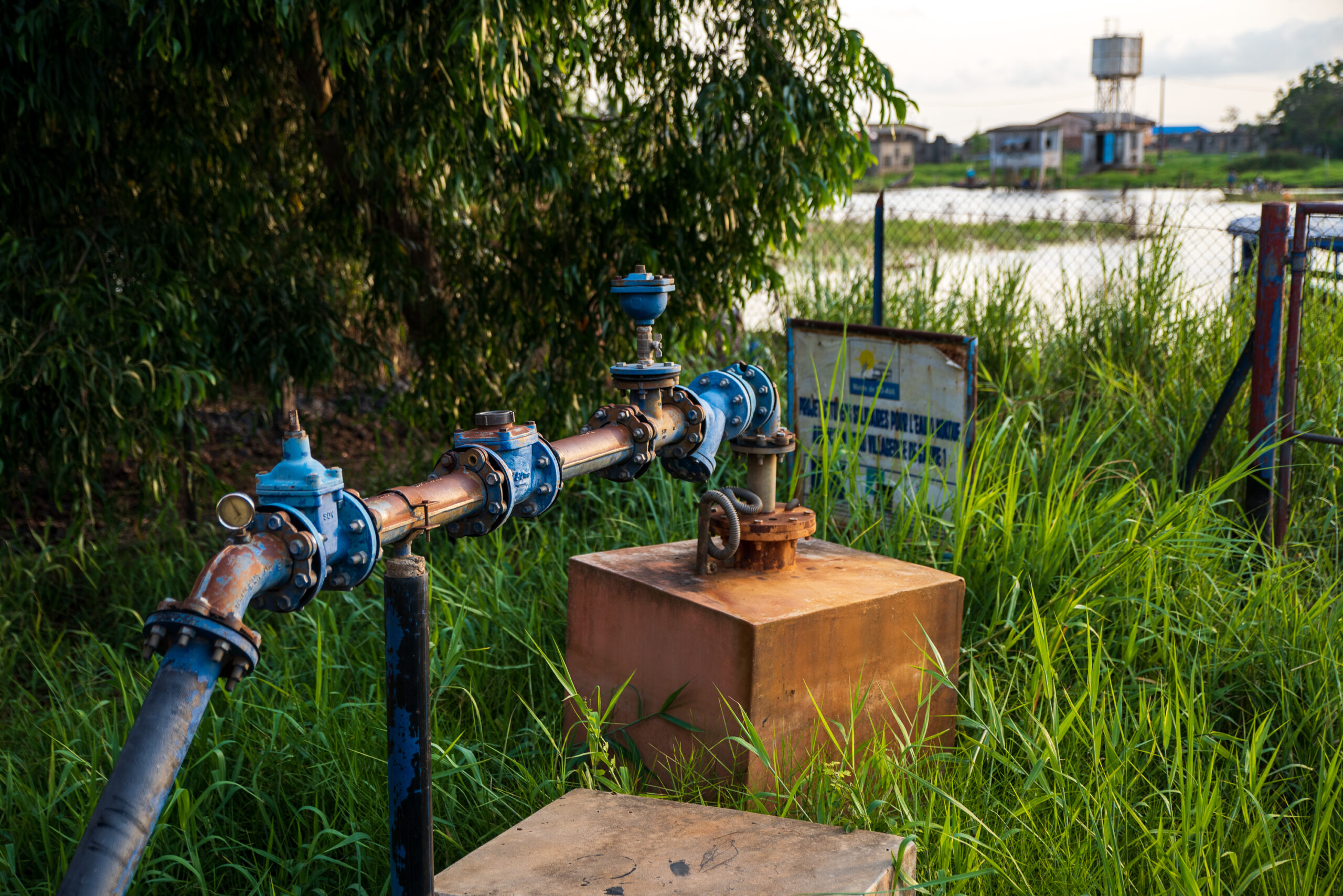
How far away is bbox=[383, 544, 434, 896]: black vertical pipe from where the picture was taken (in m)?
1.54

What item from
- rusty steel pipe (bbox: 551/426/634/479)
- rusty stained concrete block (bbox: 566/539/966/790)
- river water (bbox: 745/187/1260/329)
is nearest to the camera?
rusty steel pipe (bbox: 551/426/634/479)

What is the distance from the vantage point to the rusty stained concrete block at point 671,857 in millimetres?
1759

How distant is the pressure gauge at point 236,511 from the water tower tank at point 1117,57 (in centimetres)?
6031

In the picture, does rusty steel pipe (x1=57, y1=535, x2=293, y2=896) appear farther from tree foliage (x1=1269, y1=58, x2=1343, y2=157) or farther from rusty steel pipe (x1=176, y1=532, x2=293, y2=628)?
tree foliage (x1=1269, y1=58, x2=1343, y2=157)

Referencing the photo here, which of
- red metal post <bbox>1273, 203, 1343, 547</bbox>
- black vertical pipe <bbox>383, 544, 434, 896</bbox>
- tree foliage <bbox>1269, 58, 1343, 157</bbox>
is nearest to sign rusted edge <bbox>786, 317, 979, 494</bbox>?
red metal post <bbox>1273, 203, 1343, 547</bbox>

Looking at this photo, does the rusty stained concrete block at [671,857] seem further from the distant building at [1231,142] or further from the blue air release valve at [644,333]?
the distant building at [1231,142]

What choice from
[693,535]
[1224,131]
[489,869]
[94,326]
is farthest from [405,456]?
[1224,131]

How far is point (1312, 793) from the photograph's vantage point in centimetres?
256

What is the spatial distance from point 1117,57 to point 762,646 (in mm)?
60195

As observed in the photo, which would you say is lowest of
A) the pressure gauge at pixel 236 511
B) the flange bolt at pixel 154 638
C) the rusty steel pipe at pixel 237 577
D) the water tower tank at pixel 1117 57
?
the flange bolt at pixel 154 638

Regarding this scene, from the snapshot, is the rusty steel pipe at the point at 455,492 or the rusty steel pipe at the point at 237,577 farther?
the rusty steel pipe at the point at 455,492

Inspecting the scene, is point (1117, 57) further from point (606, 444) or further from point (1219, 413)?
point (606, 444)

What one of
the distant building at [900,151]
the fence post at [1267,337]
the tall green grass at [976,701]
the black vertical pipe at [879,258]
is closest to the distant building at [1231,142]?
the distant building at [900,151]

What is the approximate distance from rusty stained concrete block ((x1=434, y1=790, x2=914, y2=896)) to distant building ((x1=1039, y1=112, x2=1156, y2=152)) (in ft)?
185
